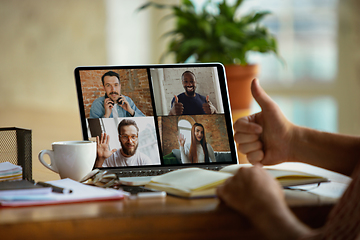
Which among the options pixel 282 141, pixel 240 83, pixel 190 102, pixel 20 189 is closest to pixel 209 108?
pixel 190 102

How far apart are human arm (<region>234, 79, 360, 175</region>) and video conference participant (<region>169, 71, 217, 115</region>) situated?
0.08 meters

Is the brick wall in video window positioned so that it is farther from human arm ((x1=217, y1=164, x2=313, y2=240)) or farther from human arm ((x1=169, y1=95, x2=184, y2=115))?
human arm ((x1=217, y1=164, x2=313, y2=240))

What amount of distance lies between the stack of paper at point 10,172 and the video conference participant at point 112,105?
18 centimetres

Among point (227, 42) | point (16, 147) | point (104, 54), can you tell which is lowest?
point (16, 147)


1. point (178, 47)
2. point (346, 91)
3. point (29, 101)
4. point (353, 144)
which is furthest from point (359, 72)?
point (353, 144)

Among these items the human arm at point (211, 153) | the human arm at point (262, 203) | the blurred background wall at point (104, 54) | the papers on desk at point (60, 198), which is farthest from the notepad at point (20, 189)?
the blurred background wall at point (104, 54)

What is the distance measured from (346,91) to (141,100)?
4323 millimetres

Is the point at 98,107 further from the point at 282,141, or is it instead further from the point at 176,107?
the point at 282,141

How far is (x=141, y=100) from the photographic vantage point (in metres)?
0.73

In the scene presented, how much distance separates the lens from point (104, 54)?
4141 millimetres

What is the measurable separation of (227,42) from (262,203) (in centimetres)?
170

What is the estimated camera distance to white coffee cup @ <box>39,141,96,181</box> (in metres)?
0.63

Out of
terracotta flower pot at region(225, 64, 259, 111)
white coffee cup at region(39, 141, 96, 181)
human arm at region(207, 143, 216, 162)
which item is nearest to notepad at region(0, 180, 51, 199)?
white coffee cup at region(39, 141, 96, 181)

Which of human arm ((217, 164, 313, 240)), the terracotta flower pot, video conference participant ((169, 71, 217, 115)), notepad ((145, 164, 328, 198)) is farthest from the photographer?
the terracotta flower pot
